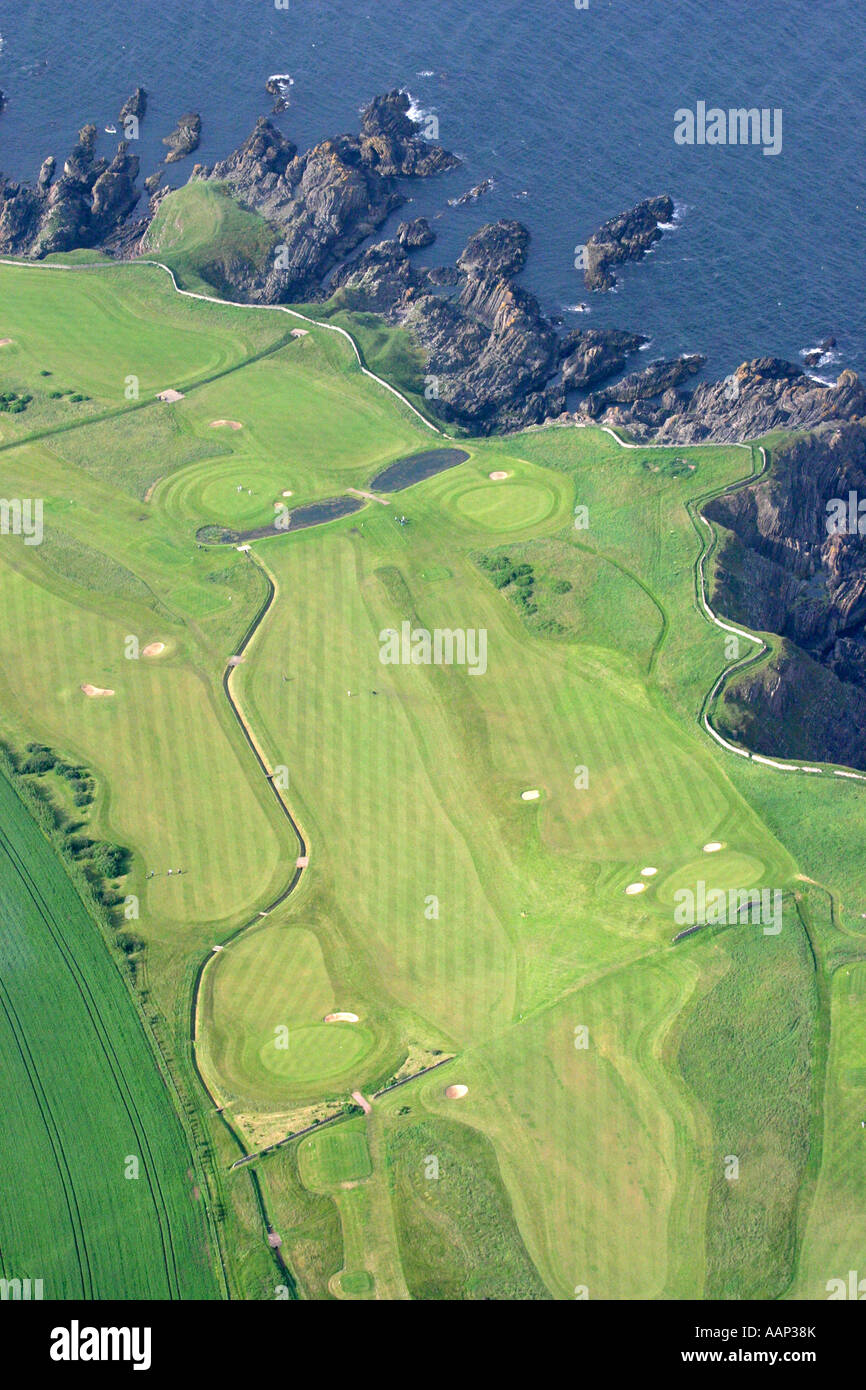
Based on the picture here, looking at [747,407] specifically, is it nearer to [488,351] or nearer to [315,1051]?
[488,351]

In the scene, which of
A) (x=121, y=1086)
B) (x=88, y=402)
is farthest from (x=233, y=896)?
(x=88, y=402)

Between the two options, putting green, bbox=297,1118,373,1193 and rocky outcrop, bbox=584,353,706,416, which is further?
rocky outcrop, bbox=584,353,706,416

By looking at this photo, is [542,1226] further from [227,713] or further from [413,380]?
[413,380]

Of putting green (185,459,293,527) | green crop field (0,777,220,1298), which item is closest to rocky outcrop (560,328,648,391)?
putting green (185,459,293,527)

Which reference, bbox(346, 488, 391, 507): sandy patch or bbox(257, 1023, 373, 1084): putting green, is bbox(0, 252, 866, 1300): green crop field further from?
bbox(346, 488, 391, 507): sandy patch

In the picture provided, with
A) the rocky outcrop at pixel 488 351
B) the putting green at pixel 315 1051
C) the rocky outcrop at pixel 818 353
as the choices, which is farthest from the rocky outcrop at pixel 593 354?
the putting green at pixel 315 1051

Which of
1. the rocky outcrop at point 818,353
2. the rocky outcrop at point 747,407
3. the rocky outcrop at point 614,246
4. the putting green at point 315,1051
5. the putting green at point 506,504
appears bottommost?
the putting green at point 315,1051

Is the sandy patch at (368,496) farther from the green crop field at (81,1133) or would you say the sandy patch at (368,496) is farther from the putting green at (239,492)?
the green crop field at (81,1133)
